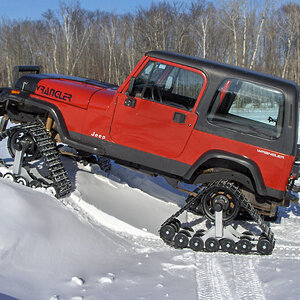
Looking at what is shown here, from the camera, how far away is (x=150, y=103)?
15.7 ft

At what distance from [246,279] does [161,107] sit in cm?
218

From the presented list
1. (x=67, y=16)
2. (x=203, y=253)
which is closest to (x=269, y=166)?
(x=203, y=253)

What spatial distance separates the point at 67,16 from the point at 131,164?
26.8 metres

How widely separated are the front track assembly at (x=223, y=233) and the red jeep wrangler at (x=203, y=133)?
1 cm

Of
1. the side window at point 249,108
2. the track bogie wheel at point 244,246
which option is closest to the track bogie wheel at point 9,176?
the side window at point 249,108

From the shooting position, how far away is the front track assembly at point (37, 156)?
5207mm

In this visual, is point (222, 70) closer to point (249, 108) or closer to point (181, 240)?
point (249, 108)

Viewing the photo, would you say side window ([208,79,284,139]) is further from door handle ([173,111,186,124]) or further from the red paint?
door handle ([173,111,186,124])

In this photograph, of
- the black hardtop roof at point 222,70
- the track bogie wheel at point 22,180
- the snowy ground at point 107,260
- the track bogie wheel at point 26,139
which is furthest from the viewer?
the track bogie wheel at point 26,139

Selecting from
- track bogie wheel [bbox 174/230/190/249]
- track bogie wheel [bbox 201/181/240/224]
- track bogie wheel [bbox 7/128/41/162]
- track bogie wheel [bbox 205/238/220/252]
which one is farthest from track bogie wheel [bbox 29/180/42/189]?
track bogie wheel [bbox 205/238/220/252]

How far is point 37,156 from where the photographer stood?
5699 millimetres

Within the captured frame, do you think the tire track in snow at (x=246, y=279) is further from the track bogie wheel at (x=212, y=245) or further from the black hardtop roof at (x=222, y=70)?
the black hardtop roof at (x=222, y=70)

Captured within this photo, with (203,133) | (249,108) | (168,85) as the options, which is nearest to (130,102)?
(168,85)

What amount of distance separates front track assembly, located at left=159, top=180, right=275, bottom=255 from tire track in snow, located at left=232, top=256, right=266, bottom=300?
19 centimetres
